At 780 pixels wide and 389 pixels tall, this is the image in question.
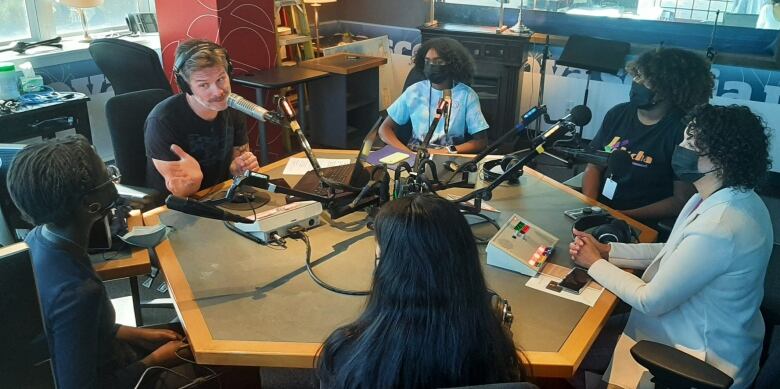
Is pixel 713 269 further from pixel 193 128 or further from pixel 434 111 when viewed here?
pixel 193 128

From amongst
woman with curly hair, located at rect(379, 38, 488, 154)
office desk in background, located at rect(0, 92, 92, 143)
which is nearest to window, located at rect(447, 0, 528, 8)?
woman with curly hair, located at rect(379, 38, 488, 154)

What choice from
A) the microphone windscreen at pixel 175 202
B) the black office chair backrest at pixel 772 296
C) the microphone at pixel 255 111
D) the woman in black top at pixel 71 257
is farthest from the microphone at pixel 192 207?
the black office chair backrest at pixel 772 296

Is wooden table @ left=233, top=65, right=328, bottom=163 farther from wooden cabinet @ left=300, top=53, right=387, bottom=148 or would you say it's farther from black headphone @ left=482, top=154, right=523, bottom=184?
black headphone @ left=482, top=154, right=523, bottom=184

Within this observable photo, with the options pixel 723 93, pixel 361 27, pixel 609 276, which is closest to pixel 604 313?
pixel 609 276

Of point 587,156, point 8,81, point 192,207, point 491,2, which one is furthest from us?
point 491,2

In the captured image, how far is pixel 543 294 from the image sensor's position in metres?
1.71

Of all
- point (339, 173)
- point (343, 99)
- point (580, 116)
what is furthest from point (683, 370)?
point (343, 99)

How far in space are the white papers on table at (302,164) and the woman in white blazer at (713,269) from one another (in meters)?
1.19

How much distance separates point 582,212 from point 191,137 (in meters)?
1.48

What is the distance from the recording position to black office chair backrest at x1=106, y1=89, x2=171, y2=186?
8.22ft

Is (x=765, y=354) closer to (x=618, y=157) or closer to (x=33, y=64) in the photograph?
(x=618, y=157)

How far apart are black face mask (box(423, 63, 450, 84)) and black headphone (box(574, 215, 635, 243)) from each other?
1149 millimetres

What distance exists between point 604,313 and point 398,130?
5.64ft

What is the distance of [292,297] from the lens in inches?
65.6
